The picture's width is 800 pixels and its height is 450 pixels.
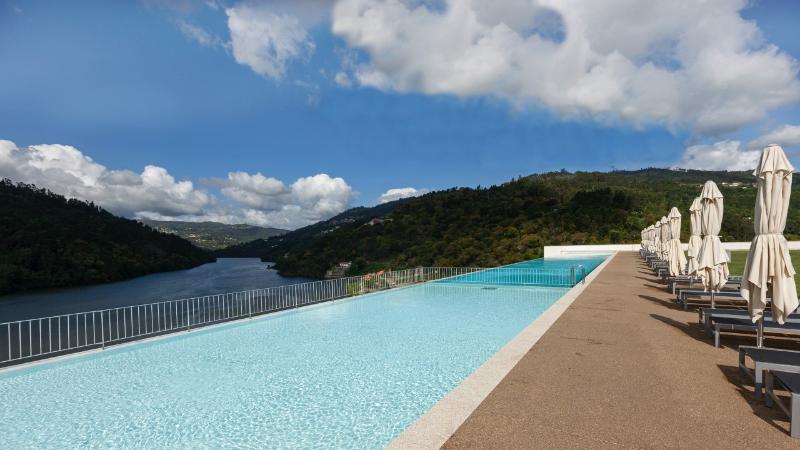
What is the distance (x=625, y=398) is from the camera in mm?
3660

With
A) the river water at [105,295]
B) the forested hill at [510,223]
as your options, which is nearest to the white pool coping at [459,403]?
the forested hill at [510,223]

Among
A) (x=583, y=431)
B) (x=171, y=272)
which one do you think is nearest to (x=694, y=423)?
(x=583, y=431)

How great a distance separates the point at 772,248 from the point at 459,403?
3797mm

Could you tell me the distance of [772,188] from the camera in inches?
175

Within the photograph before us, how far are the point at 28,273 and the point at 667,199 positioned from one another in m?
73.3

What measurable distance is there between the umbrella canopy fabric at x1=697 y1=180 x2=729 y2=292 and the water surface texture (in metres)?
3.38

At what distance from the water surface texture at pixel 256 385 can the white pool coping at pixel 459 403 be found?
2.37 feet

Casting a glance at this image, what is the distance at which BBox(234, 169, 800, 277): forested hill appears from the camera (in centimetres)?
4038

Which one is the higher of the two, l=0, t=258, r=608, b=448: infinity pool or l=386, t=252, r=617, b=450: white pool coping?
l=386, t=252, r=617, b=450: white pool coping

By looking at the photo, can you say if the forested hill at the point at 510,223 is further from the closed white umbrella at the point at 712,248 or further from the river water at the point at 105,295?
the closed white umbrella at the point at 712,248

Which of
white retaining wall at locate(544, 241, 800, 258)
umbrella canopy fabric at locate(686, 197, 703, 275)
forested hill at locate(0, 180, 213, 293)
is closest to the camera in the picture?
umbrella canopy fabric at locate(686, 197, 703, 275)

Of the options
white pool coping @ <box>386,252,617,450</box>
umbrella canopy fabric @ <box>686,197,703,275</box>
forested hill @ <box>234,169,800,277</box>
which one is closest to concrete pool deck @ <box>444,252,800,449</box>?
white pool coping @ <box>386,252,617,450</box>

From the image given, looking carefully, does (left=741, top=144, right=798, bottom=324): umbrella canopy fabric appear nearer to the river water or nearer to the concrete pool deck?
the concrete pool deck

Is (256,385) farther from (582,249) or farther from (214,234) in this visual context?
(214,234)
